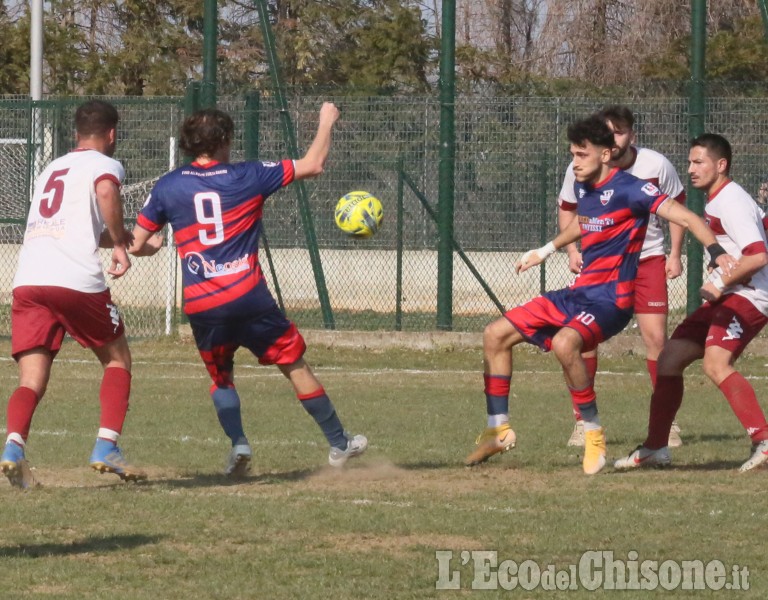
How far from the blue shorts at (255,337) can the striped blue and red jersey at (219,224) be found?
0.11 m

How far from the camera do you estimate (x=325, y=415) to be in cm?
844

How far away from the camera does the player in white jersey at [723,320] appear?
27.7ft

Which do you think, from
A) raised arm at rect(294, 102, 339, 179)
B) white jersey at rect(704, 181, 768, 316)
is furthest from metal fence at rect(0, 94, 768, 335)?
raised arm at rect(294, 102, 339, 179)

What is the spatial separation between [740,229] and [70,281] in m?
3.66

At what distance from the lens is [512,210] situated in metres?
17.3

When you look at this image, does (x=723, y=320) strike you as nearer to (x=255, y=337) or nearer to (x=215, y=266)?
(x=255, y=337)

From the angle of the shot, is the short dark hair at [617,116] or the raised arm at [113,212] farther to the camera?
the short dark hair at [617,116]

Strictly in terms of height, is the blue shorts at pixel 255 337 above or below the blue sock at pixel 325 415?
above

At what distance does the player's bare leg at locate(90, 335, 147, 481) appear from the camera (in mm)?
7844

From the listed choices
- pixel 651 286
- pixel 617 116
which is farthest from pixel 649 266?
pixel 617 116

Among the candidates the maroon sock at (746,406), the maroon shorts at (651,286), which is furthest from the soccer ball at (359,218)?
the maroon sock at (746,406)

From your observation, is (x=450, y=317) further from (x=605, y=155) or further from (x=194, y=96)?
(x=605, y=155)

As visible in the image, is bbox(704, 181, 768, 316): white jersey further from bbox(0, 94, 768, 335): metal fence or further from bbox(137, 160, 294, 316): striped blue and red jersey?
bbox(0, 94, 768, 335): metal fence

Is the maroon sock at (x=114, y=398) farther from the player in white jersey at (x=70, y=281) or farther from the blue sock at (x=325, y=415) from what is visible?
the blue sock at (x=325, y=415)
